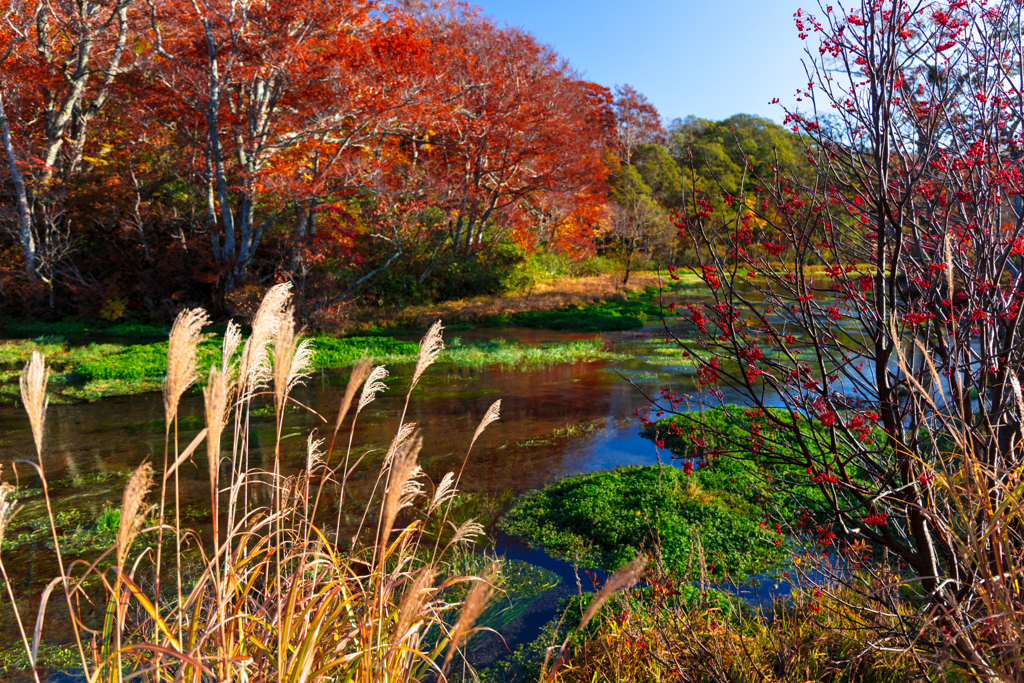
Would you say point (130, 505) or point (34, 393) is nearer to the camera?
point (130, 505)

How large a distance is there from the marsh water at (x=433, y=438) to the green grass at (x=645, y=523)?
260mm

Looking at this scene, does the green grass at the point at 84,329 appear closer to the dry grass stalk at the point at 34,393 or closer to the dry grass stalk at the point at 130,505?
the dry grass stalk at the point at 34,393

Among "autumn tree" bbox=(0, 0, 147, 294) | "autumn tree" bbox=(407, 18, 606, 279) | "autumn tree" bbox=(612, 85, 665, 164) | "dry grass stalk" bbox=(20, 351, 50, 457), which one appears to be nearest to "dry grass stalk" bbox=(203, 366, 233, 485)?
"dry grass stalk" bbox=(20, 351, 50, 457)

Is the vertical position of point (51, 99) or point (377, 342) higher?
point (51, 99)

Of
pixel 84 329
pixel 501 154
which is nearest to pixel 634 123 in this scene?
pixel 501 154

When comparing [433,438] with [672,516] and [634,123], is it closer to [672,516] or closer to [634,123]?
[672,516]

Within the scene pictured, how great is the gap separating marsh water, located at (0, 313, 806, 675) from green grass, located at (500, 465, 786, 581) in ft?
0.85

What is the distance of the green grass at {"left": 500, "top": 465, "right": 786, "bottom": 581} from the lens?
4.36m

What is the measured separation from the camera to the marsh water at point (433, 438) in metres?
5.19

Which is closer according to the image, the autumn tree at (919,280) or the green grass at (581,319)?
the autumn tree at (919,280)

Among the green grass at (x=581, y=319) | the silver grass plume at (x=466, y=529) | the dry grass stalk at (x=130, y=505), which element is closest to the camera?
the dry grass stalk at (x=130, y=505)

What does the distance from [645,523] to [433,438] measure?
323 centimetres

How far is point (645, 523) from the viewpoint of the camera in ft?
15.8

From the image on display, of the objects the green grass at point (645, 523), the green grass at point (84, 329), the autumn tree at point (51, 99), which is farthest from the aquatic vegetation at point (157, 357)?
the green grass at point (645, 523)
